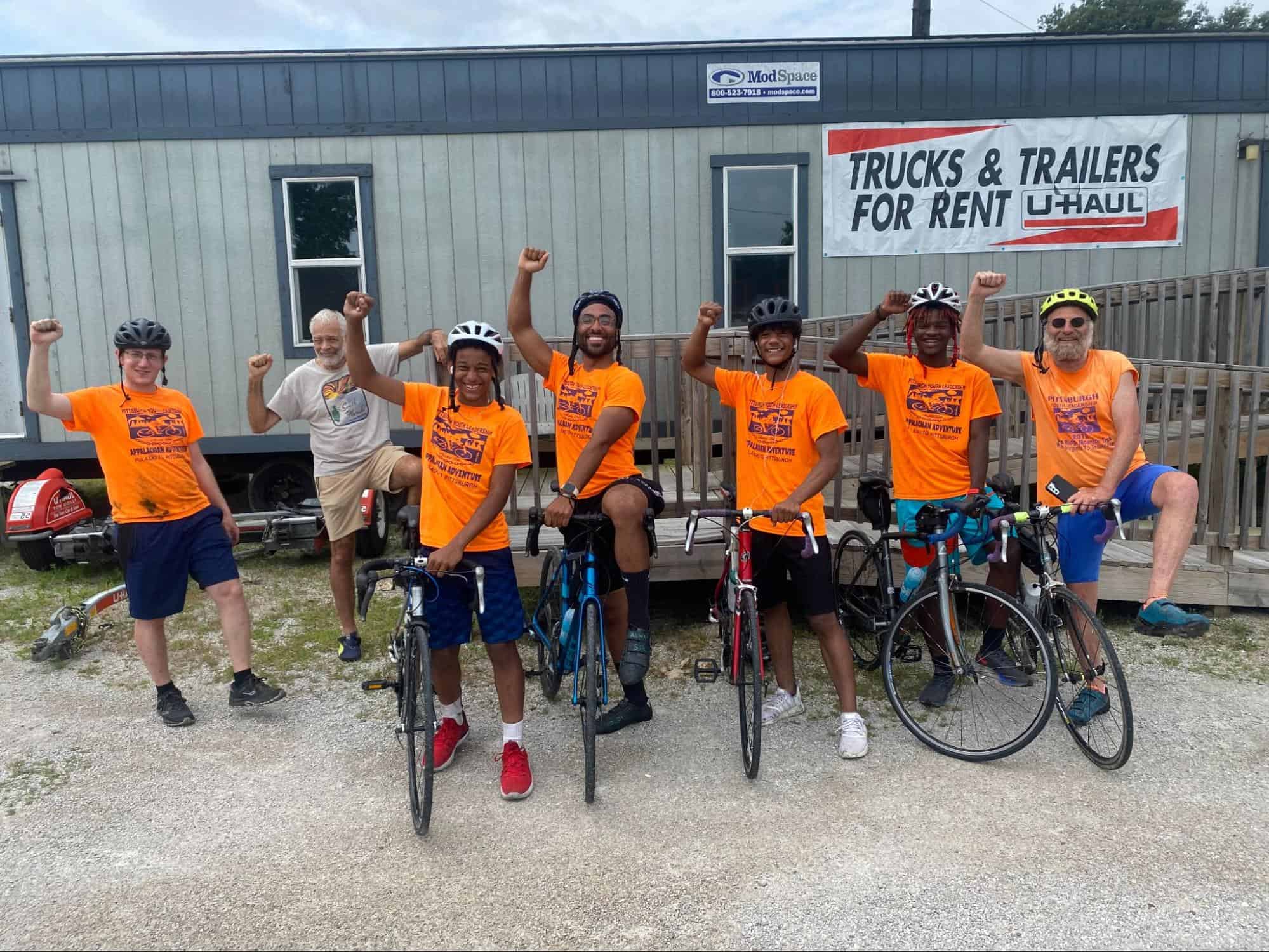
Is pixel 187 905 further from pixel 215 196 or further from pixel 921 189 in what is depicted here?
pixel 921 189

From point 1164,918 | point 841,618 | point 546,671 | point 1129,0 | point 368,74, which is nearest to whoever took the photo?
point 1164,918

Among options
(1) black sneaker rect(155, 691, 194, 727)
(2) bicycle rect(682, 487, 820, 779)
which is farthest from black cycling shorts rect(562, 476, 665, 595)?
(1) black sneaker rect(155, 691, 194, 727)

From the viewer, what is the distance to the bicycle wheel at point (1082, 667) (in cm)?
360

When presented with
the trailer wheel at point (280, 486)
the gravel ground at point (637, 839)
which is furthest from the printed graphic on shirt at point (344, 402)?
the trailer wheel at point (280, 486)

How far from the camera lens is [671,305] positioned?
7.72m

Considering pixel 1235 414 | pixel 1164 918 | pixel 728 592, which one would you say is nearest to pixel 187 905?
pixel 728 592

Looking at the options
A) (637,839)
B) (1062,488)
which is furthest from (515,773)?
(1062,488)

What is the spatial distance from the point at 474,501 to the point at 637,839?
1383 millimetres

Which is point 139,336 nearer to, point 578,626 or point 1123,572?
point 578,626

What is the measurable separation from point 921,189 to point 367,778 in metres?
6.53

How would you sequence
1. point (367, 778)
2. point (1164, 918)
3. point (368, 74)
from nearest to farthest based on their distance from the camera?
Answer: 1. point (1164, 918)
2. point (367, 778)
3. point (368, 74)

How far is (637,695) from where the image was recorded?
406 cm

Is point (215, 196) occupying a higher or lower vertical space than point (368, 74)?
lower

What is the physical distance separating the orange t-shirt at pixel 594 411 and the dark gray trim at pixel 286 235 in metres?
4.14
